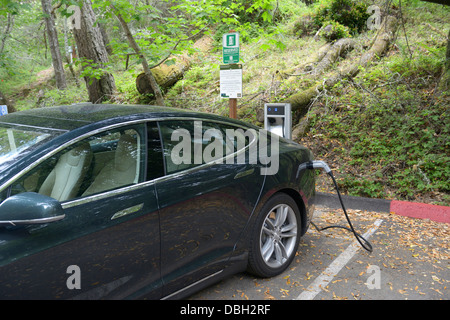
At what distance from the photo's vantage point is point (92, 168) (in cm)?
248

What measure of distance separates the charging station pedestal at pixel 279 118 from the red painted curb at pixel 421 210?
5.74ft

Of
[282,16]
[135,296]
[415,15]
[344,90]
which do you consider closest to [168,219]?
[135,296]

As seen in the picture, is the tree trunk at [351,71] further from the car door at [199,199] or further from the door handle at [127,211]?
the door handle at [127,211]

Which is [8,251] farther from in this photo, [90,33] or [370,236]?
[90,33]

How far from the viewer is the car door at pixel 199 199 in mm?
2594

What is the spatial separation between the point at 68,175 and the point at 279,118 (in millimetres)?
3834

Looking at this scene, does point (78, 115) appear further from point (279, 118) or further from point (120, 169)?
point (279, 118)

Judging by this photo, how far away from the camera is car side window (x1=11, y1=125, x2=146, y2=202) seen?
7.28 ft

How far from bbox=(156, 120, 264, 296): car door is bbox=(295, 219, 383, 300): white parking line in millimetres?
855

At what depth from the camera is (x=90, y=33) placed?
9.22m

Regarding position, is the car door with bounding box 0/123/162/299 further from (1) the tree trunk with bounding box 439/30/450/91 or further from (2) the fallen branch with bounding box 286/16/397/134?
(1) the tree trunk with bounding box 439/30/450/91

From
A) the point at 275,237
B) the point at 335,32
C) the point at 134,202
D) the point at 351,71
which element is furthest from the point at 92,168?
the point at 335,32

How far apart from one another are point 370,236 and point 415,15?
8367mm
